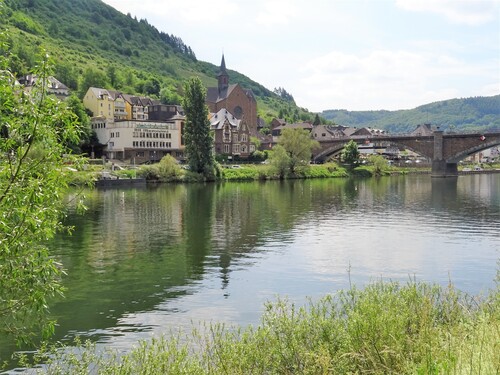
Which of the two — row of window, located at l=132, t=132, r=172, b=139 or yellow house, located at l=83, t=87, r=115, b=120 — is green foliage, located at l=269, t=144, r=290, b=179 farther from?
yellow house, located at l=83, t=87, r=115, b=120

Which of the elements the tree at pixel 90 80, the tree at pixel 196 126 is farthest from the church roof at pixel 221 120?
the tree at pixel 196 126

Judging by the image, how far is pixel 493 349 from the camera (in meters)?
10.3

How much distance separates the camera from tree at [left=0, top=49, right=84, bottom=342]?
1131 cm

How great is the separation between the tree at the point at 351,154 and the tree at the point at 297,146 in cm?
2310

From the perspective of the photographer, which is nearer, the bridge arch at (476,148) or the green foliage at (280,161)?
the green foliage at (280,161)

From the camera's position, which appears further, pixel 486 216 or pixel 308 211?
pixel 308 211

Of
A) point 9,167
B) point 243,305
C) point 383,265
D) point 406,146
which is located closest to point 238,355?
point 9,167

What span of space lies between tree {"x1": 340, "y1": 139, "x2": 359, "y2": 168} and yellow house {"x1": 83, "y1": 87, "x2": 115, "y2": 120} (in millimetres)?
63379

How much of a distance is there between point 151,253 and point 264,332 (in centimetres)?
2218

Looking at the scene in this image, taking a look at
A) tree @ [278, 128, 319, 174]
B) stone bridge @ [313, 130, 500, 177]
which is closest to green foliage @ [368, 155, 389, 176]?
stone bridge @ [313, 130, 500, 177]

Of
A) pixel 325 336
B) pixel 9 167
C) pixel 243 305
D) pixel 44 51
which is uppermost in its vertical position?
pixel 44 51

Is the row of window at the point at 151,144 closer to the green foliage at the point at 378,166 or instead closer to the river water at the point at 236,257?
the green foliage at the point at 378,166

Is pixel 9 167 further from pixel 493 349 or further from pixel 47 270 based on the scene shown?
pixel 493 349

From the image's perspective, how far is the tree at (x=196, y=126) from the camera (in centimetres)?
10569
